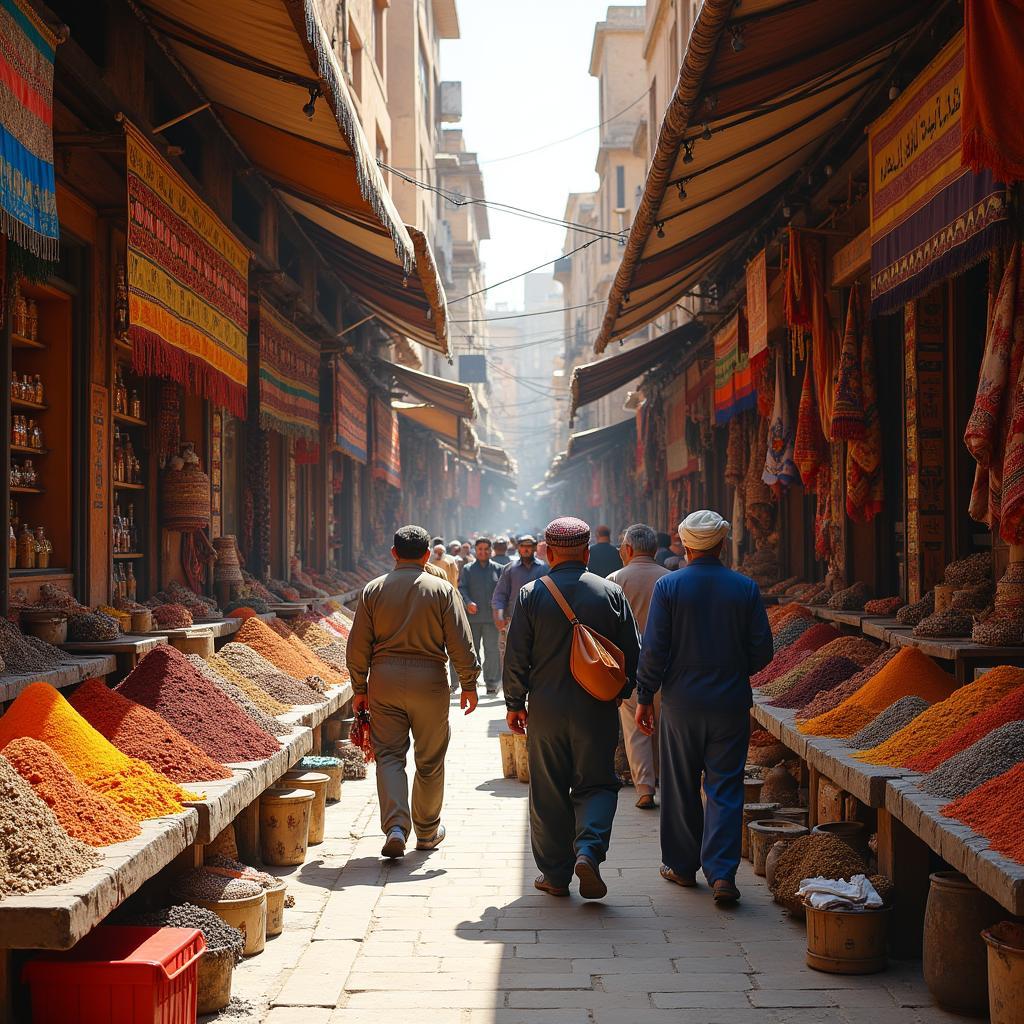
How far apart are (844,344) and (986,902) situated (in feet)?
18.1

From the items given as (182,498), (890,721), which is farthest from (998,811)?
(182,498)

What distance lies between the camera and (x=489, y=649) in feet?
47.3

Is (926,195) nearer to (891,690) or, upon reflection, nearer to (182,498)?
(891,690)

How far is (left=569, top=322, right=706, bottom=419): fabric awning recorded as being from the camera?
16516 mm

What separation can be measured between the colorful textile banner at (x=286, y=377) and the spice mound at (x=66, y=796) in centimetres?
685

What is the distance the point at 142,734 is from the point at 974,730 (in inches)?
133

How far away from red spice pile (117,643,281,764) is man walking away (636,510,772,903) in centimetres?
192

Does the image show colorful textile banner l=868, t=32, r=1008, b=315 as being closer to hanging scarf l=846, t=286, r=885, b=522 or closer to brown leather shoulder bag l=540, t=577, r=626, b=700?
hanging scarf l=846, t=286, r=885, b=522

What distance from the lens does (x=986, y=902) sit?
4258 millimetres

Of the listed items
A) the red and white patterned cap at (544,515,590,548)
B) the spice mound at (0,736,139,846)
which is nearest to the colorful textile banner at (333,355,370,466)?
the red and white patterned cap at (544,515,590,548)

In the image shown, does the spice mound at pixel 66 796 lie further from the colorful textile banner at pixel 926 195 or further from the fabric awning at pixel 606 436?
the fabric awning at pixel 606 436

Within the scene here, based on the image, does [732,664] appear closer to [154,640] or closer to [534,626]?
[534,626]

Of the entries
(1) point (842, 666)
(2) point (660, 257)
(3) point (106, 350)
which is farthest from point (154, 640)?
(2) point (660, 257)

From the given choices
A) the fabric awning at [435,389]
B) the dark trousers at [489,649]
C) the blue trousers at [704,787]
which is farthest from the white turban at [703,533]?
the fabric awning at [435,389]
